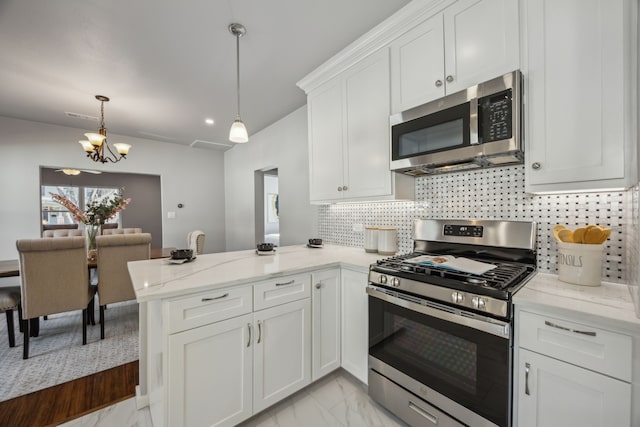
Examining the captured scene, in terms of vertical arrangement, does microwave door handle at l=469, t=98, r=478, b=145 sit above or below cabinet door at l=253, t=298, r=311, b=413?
above

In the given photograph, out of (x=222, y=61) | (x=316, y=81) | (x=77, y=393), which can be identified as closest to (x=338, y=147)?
(x=316, y=81)

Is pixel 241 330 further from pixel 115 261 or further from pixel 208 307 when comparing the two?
pixel 115 261

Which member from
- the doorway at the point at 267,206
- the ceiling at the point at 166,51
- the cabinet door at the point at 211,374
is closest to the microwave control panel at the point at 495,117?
the ceiling at the point at 166,51

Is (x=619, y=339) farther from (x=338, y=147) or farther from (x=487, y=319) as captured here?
(x=338, y=147)

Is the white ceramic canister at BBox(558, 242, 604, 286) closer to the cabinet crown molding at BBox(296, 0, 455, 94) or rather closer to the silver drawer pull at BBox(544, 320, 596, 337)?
the silver drawer pull at BBox(544, 320, 596, 337)

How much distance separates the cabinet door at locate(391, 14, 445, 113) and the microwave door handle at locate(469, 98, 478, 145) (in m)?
0.24

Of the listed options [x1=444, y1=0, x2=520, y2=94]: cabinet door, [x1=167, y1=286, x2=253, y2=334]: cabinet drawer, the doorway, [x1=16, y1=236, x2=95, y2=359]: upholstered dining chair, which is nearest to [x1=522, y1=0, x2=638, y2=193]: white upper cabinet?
[x1=444, y1=0, x2=520, y2=94]: cabinet door

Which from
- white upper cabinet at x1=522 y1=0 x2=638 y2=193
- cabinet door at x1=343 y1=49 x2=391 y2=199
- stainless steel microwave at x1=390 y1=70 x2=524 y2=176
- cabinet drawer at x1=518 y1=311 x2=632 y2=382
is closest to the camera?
cabinet drawer at x1=518 y1=311 x2=632 y2=382

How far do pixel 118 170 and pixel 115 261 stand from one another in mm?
2593

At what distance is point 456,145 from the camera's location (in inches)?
56.4

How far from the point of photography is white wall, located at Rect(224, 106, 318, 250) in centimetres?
321

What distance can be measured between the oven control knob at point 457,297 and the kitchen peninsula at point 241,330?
59 centimetres

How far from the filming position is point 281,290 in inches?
60.0

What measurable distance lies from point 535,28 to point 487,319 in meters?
1.37
